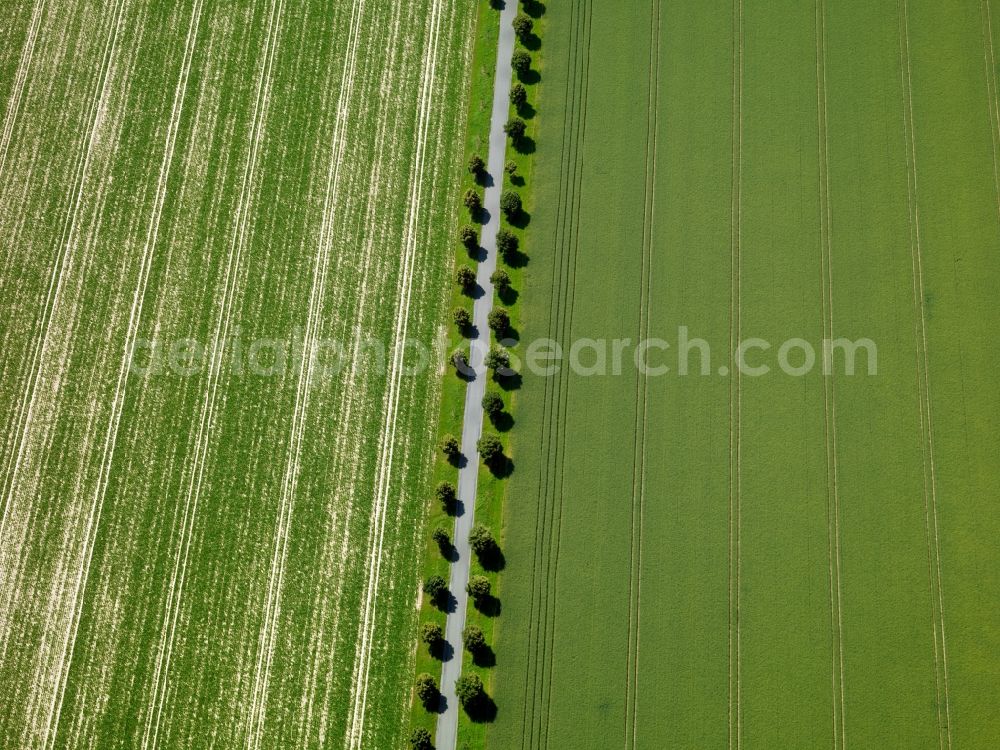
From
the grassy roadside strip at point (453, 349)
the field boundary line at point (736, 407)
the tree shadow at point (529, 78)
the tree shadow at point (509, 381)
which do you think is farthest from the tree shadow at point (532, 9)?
the tree shadow at point (509, 381)

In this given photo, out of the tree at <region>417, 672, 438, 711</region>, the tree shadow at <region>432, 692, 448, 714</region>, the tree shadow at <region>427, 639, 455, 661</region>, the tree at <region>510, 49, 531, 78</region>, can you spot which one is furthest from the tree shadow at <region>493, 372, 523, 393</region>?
the tree at <region>510, 49, 531, 78</region>

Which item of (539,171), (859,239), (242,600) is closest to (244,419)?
(242,600)

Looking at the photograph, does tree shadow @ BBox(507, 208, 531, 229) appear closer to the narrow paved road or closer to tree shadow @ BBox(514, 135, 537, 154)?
the narrow paved road

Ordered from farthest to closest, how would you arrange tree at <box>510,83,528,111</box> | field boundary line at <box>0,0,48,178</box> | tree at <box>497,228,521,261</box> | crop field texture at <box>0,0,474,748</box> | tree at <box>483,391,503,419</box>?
field boundary line at <box>0,0,48,178</box> → tree at <box>510,83,528,111</box> → tree at <box>497,228,521,261</box> → tree at <box>483,391,503,419</box> → crop field texture at <box>0,0,474,748</box>

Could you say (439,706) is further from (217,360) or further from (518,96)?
(518,96)

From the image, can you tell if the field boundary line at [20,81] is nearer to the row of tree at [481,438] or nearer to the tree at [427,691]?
the row of tree at [481,438]

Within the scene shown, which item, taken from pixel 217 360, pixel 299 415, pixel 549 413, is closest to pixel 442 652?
pixel 549 413
